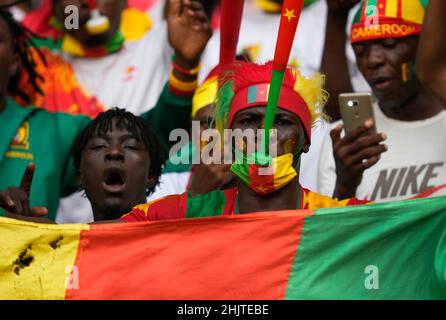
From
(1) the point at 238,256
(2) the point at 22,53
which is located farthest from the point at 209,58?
(1) the point at 238,256

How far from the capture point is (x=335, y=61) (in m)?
5.86

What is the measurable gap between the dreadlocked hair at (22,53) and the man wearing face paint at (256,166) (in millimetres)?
1491

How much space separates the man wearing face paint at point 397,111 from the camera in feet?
17.0

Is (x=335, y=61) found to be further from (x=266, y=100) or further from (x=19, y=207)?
(x=19, y=207)

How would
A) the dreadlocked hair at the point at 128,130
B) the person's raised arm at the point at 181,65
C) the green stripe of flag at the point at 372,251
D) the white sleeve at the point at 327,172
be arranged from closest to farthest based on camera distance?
the green stripe of flag at the point at 372,251
the dreadlocked hair at the point at 128,130
the white sleeve at the point at 327,172
the person's raised arm at the point at 181,65

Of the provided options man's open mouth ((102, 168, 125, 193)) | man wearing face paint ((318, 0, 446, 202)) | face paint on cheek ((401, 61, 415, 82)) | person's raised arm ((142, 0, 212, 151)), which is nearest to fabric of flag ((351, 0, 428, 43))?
man wearing face paint ((318, 0, 446, 202))

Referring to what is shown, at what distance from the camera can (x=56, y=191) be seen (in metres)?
5.57

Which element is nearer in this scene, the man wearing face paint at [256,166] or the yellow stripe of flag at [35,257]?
the yellow stripe of flag at [35,257]

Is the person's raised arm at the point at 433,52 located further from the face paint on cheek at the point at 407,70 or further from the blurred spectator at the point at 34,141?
the blurred spectator at the point at 34,141

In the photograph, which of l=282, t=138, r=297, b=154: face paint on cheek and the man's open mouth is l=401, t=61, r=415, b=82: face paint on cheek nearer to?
l=282, t=138, r=297, b=154: face paint on cheek

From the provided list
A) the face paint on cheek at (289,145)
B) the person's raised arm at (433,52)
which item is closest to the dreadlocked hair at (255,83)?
the face paint on cheek at (289,145)
